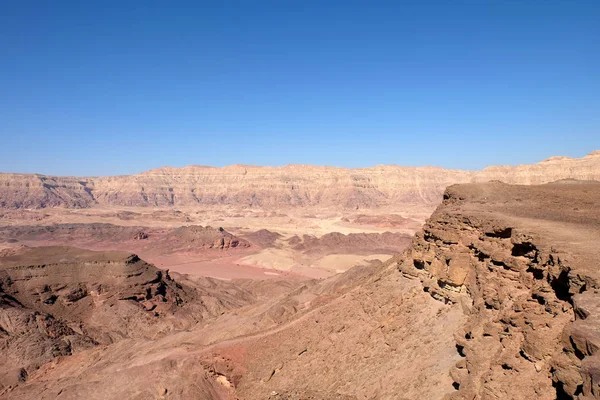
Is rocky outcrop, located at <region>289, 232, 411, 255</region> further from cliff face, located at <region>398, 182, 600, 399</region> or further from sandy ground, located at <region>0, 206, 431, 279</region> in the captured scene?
cliff face, located at <region>398, 182, 600, 399</region>

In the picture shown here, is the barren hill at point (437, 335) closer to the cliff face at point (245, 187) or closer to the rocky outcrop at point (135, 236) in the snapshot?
the rocky outcrop at point (135, 236)

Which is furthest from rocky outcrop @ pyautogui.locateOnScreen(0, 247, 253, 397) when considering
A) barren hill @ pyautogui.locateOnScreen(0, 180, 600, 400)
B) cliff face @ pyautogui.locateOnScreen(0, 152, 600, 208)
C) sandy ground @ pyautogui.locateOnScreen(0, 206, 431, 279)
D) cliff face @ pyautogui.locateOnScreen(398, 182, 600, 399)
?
cliff face @ pyautogui.locateOnScreen(0, 152, 600, 208)

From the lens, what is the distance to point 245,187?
170625 millimetres

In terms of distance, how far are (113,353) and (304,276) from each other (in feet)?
116

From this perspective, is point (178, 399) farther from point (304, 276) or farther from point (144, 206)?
point (144, 206)

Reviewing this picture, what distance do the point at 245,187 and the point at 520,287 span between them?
16273 centimetres

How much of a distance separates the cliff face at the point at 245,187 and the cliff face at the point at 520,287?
402 ft

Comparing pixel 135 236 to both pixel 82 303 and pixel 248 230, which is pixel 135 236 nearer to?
pixel 248 230

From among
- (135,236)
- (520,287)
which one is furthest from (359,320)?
(135,236)

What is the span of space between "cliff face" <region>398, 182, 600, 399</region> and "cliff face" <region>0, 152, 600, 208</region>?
12244 cm

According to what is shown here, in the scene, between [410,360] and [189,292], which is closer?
[410,360]

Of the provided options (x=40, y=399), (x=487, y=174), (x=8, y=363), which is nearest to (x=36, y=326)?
(x=8, y=363)

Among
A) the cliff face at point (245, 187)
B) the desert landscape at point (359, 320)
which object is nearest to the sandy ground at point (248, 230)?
the desert landscape at point (359, 320)

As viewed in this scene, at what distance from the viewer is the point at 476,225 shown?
13.8 m
